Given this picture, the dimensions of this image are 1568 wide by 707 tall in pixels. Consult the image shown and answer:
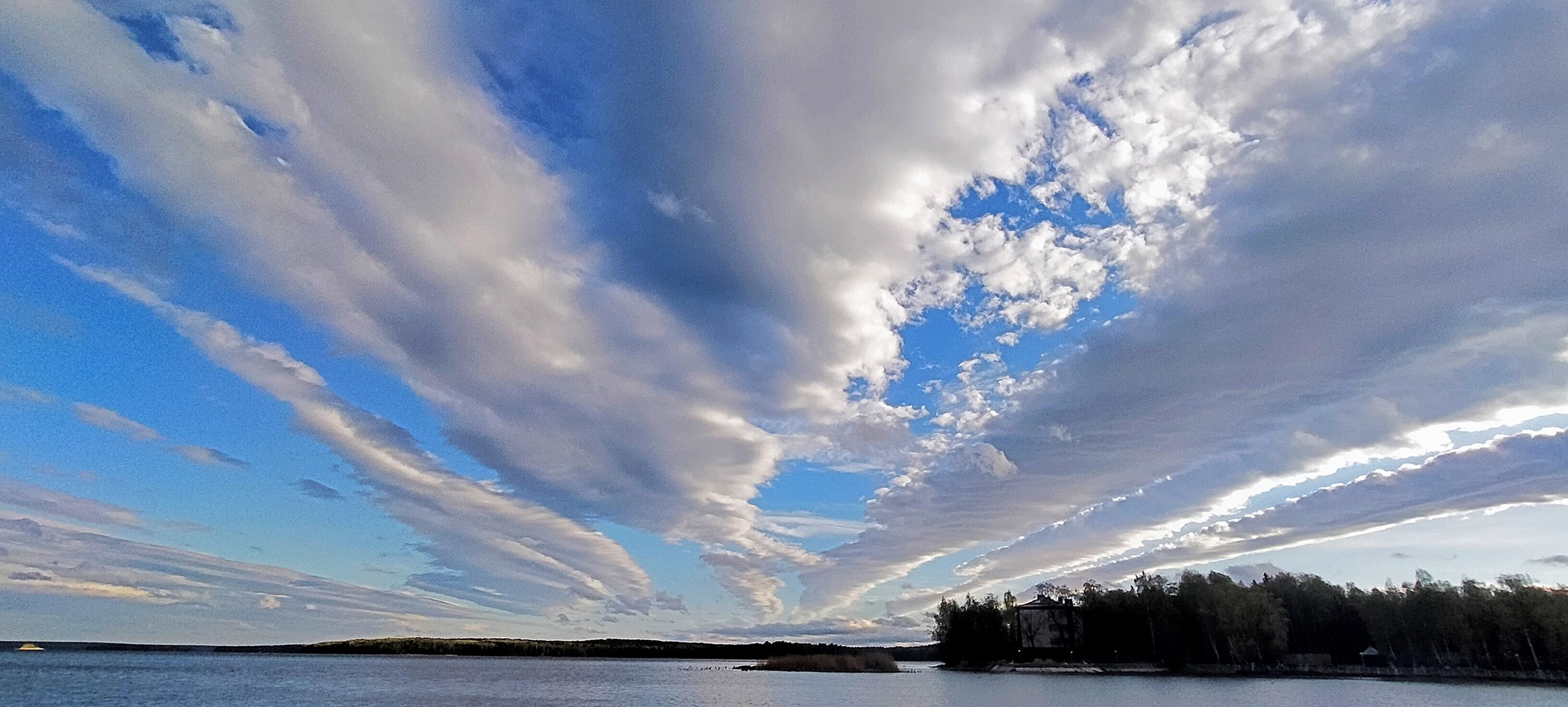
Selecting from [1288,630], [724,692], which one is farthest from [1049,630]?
[724,692]

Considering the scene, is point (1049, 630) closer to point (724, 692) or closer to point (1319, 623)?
point (1319, 623)

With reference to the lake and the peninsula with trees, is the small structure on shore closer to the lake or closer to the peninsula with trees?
the peninsula with trees

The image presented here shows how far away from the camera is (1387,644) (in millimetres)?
113000

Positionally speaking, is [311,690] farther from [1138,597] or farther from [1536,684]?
[1536,684]

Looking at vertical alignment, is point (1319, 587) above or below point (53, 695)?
above

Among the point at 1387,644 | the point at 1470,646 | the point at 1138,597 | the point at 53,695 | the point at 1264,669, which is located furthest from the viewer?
the point at 1138,597

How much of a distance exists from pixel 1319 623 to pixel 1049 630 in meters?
50.5

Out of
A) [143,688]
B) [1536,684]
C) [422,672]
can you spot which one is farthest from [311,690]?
[1536,684]

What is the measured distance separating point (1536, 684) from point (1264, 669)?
34.4 metres

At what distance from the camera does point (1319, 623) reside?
4811 inches

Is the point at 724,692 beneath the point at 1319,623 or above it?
beneath

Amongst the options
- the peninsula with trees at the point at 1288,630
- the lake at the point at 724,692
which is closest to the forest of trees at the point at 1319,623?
the peninsula with trees at the point at 1288,630

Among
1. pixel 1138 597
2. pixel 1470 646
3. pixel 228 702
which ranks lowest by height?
pixel 228 702

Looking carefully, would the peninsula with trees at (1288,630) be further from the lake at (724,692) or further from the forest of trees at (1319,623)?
the lake at (724,692)
